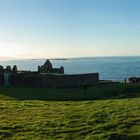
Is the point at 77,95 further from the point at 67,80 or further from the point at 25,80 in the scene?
the point at 25,80

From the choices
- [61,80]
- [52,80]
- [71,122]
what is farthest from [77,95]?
[71,122]

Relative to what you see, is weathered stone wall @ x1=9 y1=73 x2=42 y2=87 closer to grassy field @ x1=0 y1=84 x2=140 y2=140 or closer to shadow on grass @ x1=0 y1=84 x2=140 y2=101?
shadow on grass @ x1=0 y1=84 x2=140 y2=101

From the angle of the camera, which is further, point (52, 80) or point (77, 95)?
point (52, 80)

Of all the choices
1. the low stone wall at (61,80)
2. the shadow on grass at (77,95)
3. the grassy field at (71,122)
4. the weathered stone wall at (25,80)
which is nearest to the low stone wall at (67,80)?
the low stone wall at (61,80)

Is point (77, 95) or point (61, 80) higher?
point (61, 80)

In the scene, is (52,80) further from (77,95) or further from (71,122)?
(71,122)

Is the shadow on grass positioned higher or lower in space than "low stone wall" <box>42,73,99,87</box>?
lower

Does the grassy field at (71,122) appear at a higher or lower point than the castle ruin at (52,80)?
lower

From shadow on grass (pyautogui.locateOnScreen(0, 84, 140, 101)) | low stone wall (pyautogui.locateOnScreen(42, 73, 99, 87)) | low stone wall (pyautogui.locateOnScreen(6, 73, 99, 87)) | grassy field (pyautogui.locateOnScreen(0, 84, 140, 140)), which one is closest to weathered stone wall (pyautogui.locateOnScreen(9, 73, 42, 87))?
low stone wall (pyautogui.locateOnScreen(6, 73, 99, 87))

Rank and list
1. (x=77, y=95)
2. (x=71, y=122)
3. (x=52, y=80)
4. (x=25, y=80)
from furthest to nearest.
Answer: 1. (x=25, y=80)
2. (x=52, y=80)
3. (x=77, y=95)
4. (x=71, y=122)

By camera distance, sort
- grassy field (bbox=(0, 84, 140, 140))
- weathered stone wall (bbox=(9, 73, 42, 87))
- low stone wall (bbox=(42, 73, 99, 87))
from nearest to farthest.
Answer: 1. grassy field (bbox=(0, 84, 140, 140))
2. low stone wall (bbox=(42, 73, 99, 87))
3. weathered stone wall (bbox=(9, 73, 42, 87))

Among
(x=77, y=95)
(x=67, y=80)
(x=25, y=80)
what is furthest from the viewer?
(x=25, y=80)

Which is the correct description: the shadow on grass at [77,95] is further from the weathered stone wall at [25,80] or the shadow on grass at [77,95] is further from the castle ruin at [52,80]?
the weathered stone wall at [25,80]

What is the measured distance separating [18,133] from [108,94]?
18193 millimetres
